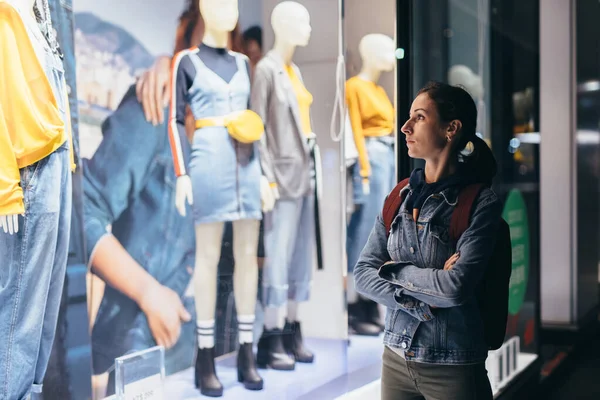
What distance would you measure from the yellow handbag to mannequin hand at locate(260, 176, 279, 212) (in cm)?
20

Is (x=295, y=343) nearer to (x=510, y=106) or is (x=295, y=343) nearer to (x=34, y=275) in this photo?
(x=34, y=275)

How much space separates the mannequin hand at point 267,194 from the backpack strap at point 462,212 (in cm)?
129

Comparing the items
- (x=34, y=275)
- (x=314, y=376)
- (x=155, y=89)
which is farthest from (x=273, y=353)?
(x=34, y=275)

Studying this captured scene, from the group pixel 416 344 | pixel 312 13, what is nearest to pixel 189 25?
pixel 312 13

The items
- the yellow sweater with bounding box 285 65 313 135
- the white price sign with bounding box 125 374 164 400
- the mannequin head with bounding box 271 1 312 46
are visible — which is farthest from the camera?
the yellow sweater with bounding box 285 65 313 135

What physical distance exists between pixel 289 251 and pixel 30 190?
156cm

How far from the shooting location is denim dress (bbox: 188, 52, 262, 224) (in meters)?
2.79

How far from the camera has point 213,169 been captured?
9.31 ft

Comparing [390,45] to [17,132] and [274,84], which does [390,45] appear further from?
[17,132]

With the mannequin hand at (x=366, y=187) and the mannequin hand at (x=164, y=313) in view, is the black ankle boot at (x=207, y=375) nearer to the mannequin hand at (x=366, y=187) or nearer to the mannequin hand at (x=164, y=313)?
the mannequin hand at (x=164, y=313)

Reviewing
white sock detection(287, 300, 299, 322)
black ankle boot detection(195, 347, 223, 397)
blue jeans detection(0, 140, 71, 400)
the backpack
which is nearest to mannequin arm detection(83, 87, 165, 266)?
blue jeans detection(0, 140, 71, 400)

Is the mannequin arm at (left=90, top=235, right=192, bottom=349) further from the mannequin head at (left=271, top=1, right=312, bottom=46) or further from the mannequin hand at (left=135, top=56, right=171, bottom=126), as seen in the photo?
the mannequin head at (left=271, top=1, right=312, bottom=46)

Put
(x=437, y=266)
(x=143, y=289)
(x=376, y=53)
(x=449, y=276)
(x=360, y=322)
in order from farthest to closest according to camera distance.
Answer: (x=360, y=322)
(x=376, y=53)
(x=143, y=289)
(x=437, y=266)
(x=449, y=276)

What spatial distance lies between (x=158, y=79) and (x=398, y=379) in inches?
57.1
